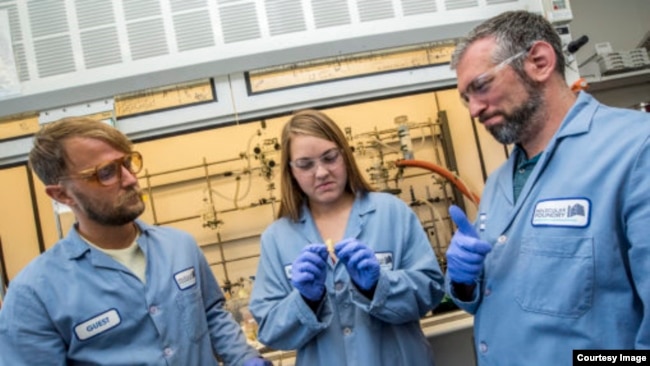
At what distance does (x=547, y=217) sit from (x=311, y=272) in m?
0.59

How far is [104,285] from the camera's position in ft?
3.38

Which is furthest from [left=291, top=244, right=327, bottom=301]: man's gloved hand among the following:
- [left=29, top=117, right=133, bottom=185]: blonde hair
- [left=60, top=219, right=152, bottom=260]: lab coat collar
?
[left=29, top=117, right=133, bottom=185]: blonde hair

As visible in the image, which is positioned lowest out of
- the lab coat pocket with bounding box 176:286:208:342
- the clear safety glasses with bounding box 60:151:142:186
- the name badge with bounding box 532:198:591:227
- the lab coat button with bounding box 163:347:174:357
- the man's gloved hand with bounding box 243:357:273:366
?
the man's gloved hand with bounding box 243:357:273:366

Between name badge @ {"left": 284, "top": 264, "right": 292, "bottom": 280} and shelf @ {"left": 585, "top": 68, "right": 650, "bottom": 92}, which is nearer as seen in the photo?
name badge @ {"left": 284, "top": 264, "right": 292, "bottom": 280}

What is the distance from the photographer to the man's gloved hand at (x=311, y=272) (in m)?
0.97

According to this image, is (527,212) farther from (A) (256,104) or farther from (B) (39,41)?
(B) (39,41)

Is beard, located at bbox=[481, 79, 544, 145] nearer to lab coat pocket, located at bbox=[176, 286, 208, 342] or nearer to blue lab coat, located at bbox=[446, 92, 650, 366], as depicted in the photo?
blue lab coat, located at bbox=[446, 92, 650, 366]

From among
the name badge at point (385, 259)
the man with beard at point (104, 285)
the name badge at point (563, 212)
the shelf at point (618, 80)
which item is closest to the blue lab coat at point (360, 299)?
the name badge at point (385, 259)

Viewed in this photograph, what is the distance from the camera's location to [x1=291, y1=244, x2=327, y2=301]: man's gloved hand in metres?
0.97

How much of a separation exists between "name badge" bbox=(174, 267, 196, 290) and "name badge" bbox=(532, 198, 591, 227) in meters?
1.03

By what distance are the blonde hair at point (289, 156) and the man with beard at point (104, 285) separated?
397mm

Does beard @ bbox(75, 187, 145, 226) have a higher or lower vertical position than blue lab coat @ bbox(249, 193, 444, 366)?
higher

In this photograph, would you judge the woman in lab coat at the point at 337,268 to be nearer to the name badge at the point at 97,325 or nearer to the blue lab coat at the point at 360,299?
the blue lab coat at the point at 360,299

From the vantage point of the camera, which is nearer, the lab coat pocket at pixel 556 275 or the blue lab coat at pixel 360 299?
the lab coat pocket at pixel 556 275
